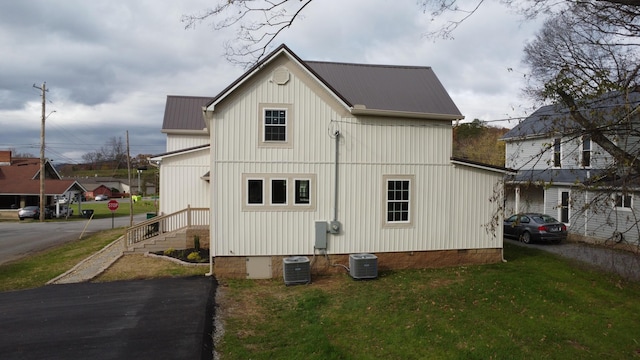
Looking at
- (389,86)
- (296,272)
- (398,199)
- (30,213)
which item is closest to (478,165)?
(398,199)

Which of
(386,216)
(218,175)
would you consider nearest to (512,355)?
(386,216)

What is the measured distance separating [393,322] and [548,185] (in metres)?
4.25

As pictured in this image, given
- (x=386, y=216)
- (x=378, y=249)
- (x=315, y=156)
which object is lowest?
(x=378, y=249)

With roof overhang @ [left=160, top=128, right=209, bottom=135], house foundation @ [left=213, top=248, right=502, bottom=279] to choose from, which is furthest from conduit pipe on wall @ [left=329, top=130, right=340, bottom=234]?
roof overhang @ [left=160, top=128, right=209, bottom=135]

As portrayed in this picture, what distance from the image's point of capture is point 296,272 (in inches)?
478

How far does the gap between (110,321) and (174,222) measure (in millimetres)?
8602

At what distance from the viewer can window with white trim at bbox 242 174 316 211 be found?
12805 mm

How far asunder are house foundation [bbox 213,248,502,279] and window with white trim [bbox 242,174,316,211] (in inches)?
65.2

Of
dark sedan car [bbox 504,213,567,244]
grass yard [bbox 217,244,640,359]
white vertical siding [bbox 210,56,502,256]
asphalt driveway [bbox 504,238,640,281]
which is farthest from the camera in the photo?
dark sedan car [bbox 504,213,567,244]

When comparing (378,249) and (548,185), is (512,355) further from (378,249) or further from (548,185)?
(378,249)

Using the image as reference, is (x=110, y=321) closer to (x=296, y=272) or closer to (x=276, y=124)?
(x=296, y=272)

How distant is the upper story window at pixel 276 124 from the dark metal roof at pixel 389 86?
222cm

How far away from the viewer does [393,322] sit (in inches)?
341

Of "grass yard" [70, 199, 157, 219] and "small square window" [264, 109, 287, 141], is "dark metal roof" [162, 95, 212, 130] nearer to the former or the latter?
"small square window" [264, 109, 287, 141]
